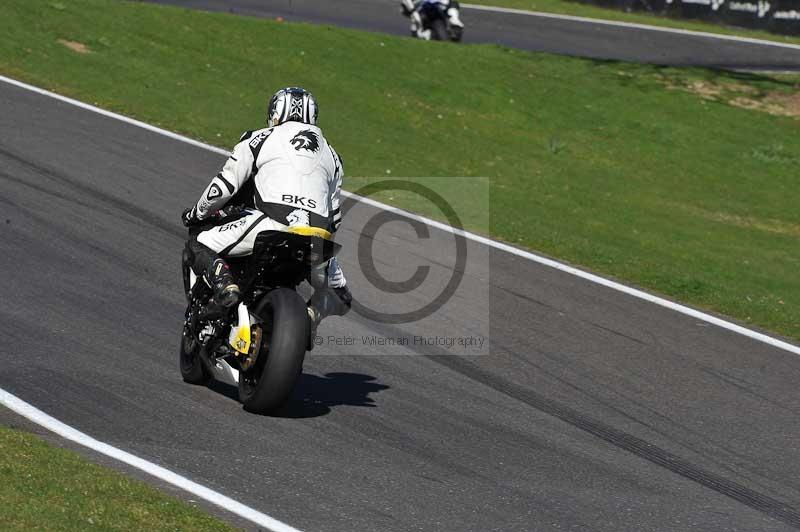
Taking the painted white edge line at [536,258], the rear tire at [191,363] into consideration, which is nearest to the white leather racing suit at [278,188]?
the rear tire at [191,363]

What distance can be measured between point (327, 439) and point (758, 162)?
44.5 feet

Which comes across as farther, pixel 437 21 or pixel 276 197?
pixel 437 21

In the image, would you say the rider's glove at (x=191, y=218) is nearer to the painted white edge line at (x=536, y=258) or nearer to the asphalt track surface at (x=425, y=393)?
the asphalt track surface at (x=425, y=393)

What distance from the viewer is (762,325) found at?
36.1 feet

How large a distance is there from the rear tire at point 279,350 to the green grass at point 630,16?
23.3m

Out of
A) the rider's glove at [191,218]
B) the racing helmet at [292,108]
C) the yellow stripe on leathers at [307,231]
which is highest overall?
the racing helmet at [292,108]

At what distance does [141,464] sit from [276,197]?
1.93 metres

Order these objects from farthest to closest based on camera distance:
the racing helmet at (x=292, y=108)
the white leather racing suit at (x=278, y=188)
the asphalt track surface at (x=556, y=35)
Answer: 1. the asphalt track surface at (x=556, y=35)
2. the racing helmet at (x=292, y=108)
3. the white leather racing suit at (x=278, y=188)

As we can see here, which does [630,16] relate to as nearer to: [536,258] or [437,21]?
[437,21]

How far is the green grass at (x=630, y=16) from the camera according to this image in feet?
93.9

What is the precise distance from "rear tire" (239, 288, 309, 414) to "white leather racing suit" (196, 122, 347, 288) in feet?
1.54

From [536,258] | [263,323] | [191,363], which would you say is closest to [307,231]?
[263,323]

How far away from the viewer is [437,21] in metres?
23.9

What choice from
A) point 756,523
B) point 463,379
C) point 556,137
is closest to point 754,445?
point 756,523
